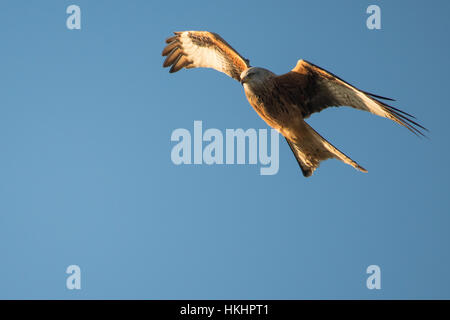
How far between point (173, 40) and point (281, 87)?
264 centimetres

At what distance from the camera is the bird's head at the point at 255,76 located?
871 centimetres

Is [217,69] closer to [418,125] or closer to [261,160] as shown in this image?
[261,160]

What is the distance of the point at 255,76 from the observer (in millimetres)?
8719

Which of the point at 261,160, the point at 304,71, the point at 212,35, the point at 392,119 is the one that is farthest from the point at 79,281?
the point at 392,119

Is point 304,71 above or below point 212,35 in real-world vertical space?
below

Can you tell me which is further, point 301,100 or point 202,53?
point 202,53

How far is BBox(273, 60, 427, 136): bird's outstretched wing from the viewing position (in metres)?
8.57

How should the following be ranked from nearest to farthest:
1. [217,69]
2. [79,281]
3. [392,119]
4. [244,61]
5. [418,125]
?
[418,125] < [392,119] < [244,61] < [217,69] < [79,281]

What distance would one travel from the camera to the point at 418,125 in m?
7.10

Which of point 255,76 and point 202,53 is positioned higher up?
point 202,53

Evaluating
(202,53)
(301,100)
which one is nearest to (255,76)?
(301,100)

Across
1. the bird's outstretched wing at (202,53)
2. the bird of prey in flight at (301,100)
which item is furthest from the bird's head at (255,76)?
the bird's outstretched wing at (202,53)

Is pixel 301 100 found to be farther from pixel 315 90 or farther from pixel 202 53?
pixel 202 53

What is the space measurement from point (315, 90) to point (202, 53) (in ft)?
7.84
